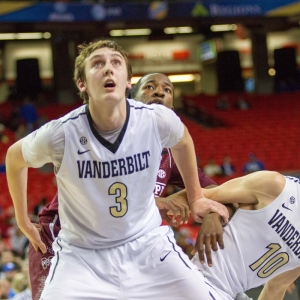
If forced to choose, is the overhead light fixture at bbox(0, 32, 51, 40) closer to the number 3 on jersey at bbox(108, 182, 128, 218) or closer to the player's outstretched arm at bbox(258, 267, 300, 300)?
the player's outstretched arm at bbox(258, 267, 300, 300)

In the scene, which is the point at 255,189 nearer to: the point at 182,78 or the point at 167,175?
the point at 167,175

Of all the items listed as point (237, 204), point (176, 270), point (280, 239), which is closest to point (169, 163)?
point (237, 204)

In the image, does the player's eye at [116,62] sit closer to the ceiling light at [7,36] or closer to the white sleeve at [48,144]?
the white sleeve at [48,144]

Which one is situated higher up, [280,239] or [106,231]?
[106,231]

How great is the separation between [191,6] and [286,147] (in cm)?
531

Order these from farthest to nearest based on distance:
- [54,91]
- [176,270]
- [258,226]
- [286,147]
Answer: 1. [54,91]
2. [286,147]
3. [258,226]
4. [176,270]

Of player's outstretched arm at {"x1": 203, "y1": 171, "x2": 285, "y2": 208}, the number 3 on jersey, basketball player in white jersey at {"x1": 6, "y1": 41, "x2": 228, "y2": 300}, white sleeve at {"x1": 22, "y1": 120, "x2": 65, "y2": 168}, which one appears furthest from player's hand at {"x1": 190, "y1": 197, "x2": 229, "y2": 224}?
white sleeve at {"x1": 22, "y1": 120, "x2": 65, "y2": 168}

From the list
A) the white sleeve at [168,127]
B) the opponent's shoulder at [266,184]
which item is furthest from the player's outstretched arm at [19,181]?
the opponent's shoulder at [266,184]

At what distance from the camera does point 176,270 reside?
2721mm

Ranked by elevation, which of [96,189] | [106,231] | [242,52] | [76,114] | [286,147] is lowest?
[286,147]

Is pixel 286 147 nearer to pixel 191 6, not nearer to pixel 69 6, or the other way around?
pixel 191 6

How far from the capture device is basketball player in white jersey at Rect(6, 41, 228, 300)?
106 inches

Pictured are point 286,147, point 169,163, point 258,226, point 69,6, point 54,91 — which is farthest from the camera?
point 54,91

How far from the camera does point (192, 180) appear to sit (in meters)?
3.14
